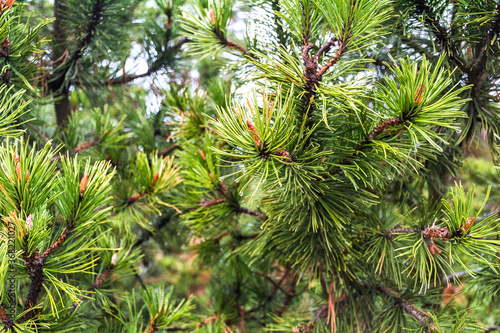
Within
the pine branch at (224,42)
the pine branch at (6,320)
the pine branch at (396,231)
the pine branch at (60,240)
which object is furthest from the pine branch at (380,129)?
the pine branch at (6,320)

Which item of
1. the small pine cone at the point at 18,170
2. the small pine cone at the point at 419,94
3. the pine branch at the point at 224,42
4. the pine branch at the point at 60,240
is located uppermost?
the pine branch at the point at 224,42

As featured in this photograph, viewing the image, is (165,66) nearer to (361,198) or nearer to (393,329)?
(361,198)

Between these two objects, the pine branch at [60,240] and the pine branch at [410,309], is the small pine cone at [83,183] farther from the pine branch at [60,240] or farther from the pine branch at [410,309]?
the pine branch at [410,309]

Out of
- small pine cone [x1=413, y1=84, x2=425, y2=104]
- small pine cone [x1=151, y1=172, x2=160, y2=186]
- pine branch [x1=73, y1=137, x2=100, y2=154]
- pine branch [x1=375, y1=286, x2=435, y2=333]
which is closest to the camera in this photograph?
small pine cone [x1=413, y1=84, x2=425, y2=104]

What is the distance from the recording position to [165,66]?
98cm

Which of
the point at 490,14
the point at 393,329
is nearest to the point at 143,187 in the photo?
the point at 393,329

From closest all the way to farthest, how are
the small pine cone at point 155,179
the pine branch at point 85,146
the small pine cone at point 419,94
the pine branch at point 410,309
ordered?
the small pine cone at point 419,94 < the pine branch at point 410,309 < the small pine cone at point 155,179 < the pine branch at point 85,146

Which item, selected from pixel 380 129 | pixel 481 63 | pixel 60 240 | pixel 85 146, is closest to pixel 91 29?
pixel 85 146

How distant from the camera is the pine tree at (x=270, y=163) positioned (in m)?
0.47

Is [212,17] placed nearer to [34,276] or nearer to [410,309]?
[34,276]

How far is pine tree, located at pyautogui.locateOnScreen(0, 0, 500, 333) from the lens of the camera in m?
0.47

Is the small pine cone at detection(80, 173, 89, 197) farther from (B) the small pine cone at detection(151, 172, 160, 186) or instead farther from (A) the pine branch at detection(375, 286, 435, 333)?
(A) the pine branch at detection(375, 286, 435, 333)

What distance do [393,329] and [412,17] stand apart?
1.79ft

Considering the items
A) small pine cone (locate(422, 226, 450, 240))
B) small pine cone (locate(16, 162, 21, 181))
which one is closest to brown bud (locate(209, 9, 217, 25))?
small pine cone (locate(16, 162, 21, 181))
